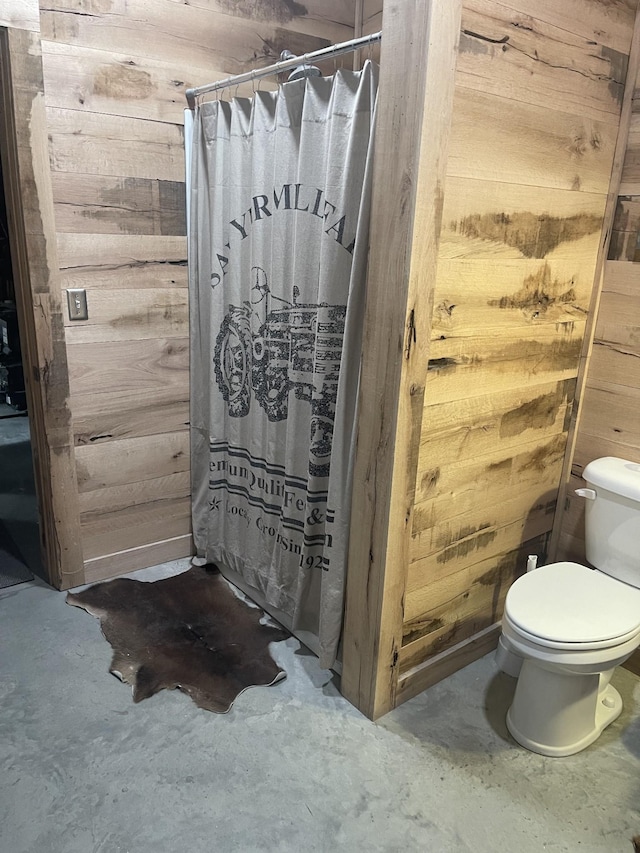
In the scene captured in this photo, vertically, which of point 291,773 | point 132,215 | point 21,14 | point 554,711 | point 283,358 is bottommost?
point 291,773

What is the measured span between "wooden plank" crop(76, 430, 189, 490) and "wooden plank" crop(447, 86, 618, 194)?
1.59m

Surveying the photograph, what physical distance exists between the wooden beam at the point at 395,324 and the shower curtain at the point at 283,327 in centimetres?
9

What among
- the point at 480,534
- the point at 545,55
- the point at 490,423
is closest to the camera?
the point at 545,55

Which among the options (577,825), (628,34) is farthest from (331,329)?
(577,825)

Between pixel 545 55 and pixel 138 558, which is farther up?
pixel 545 55

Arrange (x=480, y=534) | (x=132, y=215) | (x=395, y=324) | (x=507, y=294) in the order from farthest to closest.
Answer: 1. (x=132, y=215)
2. (x=480, y=534)
3. (x=507, y=294)
4. (x=395, y=324)

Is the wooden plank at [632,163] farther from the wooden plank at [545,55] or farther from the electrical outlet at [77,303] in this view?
the electrical outlet at [77,303]

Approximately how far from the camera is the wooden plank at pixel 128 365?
2.32 meters

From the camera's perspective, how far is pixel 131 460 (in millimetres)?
2533

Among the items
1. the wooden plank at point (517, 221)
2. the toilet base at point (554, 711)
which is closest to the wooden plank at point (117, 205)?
the wooden plank at point (517, 221)

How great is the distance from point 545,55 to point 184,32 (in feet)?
4.23

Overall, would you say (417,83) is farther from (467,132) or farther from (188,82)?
(188,82)

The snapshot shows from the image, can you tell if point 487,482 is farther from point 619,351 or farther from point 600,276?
point 600,276

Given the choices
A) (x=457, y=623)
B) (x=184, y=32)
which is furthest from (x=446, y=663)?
(x=184, y=32)
